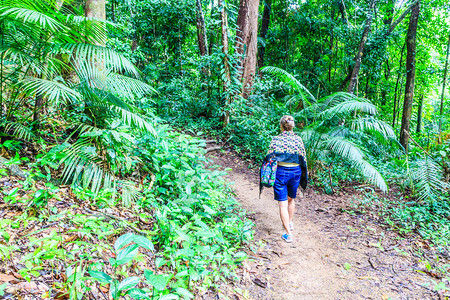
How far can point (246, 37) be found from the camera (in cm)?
802

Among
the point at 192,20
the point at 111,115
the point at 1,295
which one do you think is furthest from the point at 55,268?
the point at 192,20

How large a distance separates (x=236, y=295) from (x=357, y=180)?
5.46 meters

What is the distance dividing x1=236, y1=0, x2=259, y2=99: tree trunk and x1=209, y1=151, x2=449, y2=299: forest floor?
14.7 feet

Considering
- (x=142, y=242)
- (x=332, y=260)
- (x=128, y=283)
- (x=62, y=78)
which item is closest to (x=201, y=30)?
(x=62, y=78)

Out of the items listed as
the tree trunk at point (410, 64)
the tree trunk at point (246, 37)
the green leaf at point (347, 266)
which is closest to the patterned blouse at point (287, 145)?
the green leaf at point (347, 266)

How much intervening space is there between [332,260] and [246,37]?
6.83 meters

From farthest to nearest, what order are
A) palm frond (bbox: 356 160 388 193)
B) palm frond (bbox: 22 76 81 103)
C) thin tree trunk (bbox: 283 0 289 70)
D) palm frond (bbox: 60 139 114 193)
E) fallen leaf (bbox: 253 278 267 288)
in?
1. thin tree trunk (bbox: 283 0 289 70)
2. palm frond (bbox: 356 160 388 193)
3. palm frond (bbox: 60 139 114 193)
4. fallen leaf (bbox: 253 278 267 288)
5. palm frond (bbox: 22 76 81 103)

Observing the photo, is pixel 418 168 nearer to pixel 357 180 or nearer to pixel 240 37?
pixel 357 180

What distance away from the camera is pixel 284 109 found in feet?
25.4

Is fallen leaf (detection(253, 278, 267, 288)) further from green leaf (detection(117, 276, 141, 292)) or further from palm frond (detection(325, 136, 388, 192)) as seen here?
palm frond (detection(325, 136, 388, 192))

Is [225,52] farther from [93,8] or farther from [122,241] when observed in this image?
[122,241]

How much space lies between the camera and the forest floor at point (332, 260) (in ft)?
9.41

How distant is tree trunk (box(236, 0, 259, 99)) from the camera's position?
7914 mm

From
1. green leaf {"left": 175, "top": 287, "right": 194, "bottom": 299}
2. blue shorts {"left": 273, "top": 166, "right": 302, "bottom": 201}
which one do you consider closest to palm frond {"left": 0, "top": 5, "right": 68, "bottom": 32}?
green leaf {"left": 175, "top": 287, "right": 194, "bottom": 299}
